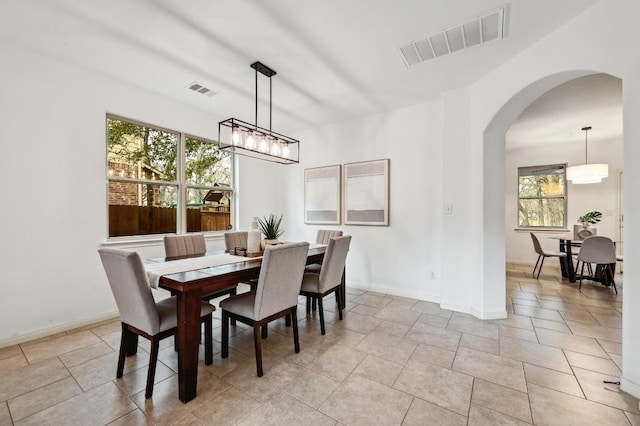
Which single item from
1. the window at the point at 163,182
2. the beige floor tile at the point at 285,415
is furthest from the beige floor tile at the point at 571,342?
the window at the point at 163,182

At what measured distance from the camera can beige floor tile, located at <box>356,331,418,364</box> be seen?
2.25 metres

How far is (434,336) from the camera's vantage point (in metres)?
2.62

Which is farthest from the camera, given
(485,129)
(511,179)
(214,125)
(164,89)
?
(511,179)

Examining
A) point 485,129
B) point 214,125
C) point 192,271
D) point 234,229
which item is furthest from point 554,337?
point 214,125

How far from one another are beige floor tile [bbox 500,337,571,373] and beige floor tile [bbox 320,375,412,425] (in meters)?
1.20

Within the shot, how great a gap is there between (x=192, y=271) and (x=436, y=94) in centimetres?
348

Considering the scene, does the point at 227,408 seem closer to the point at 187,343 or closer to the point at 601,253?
the point at 187,343

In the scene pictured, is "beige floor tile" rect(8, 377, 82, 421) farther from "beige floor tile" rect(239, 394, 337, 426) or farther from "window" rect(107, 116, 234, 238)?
"window" rect(107, 116, 234, 238)

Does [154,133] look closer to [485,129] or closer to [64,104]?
[64,104]

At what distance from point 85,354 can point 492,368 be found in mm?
3343

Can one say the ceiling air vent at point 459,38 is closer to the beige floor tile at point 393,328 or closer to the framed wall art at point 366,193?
the framed wall art at point 366,193

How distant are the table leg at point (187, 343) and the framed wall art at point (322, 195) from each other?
3.03 m

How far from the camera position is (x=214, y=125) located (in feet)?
13.5

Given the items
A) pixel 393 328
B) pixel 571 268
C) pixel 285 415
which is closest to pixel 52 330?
pixel 285 415
